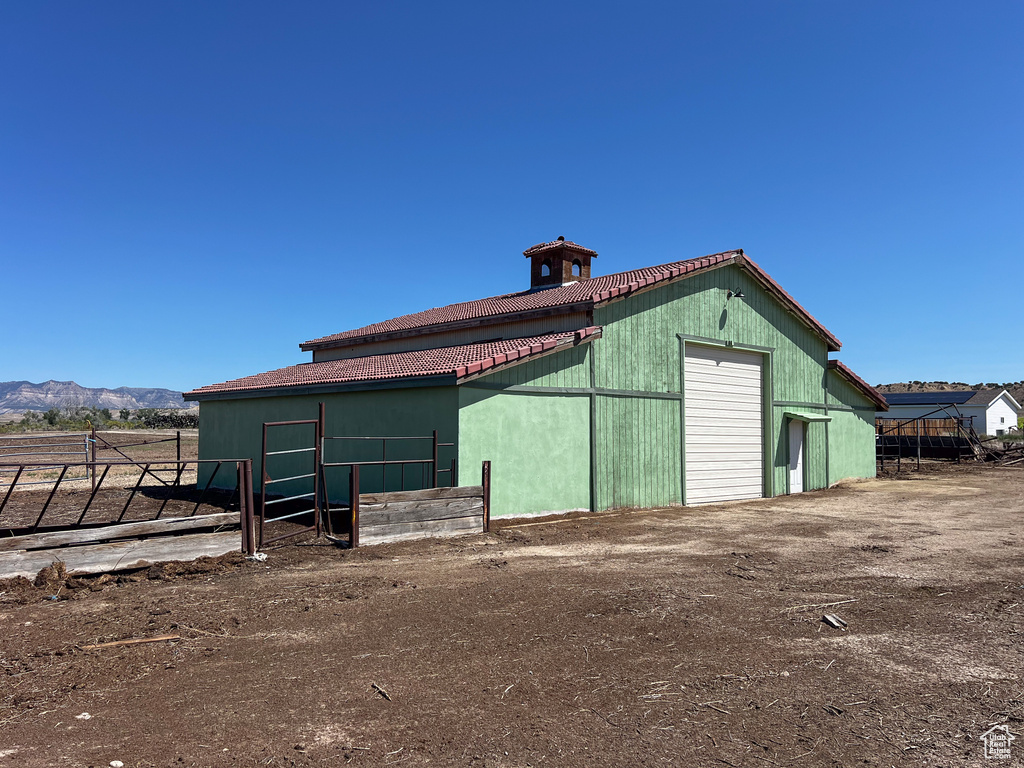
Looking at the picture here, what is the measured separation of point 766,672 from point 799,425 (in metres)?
17.5

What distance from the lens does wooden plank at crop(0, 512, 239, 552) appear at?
835 centimetres

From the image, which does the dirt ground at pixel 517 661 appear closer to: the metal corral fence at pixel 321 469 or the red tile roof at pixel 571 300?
the metal corral fence at pixel 321 469

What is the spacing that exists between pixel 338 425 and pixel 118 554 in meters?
7.60

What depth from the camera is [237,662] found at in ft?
18.6

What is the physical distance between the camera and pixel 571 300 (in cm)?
1686

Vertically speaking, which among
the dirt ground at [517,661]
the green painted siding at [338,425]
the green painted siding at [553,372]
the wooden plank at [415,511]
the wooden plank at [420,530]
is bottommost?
the dirt ground at [517,661]

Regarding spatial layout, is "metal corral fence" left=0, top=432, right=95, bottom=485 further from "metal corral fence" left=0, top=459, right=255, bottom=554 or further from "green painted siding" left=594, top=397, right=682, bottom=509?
"green painted siding" left=594, top=397, right=682, bottom=509

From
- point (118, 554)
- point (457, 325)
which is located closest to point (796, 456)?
point (457, 325)

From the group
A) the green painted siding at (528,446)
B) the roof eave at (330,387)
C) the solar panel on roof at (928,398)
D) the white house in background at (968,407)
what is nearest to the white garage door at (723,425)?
the green painted siding at (528,446)

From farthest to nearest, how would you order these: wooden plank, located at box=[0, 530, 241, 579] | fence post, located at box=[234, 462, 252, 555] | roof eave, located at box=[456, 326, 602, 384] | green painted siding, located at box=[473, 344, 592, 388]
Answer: green painted siding, located at box=[473, 344, 592, 388] → roof eave, located at box=[456, 326, 602, 384] → fence post, located at box=[234, 462, 252, 555] → wooden plank, located at box=[0, 530, 241, 579]

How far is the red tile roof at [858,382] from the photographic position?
22891 mm

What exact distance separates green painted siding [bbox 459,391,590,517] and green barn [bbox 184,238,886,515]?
0.03 meters

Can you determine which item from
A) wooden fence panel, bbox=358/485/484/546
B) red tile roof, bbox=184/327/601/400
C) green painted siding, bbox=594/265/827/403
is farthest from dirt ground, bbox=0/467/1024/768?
green painted siding, bbox=594/265/827/403

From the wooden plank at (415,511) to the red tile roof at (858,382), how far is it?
617 inches
